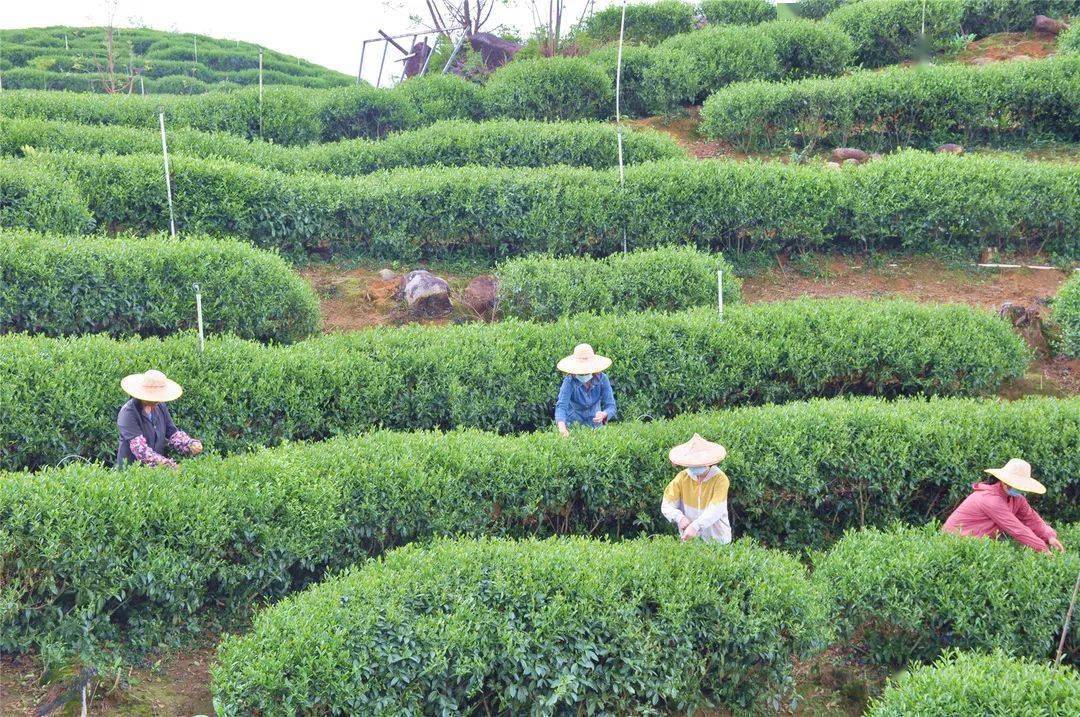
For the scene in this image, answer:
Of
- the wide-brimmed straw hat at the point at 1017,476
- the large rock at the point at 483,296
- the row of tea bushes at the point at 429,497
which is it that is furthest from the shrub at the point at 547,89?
the wide-brimmed straw hat at the point at 1017,476

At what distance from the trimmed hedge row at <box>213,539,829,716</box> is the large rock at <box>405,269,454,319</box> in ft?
20.7

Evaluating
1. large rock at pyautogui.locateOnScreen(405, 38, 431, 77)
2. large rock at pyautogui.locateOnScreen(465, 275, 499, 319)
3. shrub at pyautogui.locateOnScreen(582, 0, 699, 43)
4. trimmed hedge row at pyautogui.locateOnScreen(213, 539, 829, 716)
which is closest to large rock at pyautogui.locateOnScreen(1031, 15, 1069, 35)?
Result: shrub at pyautogui.locateOnScreen(582, 0, 699, 43)

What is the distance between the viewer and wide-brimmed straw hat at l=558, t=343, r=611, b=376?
9.63m

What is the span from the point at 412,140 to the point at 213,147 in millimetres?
3292

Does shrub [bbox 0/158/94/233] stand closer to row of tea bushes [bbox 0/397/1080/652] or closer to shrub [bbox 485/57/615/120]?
row of tea bushes [bbox 0/397/1080/652]

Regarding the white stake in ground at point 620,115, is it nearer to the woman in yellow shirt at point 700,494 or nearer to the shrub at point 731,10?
the shrub at point 731,10

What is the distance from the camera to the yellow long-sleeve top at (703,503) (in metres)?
7.94

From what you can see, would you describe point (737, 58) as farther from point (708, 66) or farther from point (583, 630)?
point (583, 630)

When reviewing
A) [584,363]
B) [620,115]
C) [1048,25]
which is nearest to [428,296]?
[584,363]

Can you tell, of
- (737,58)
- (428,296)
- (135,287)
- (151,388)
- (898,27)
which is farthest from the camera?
(898,27)

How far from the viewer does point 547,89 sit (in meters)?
20.0

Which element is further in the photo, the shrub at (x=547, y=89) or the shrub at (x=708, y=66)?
the shrub at (x=708, y=66)

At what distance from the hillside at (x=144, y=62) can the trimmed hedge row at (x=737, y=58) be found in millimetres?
11680

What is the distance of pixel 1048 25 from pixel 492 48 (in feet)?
41.0
